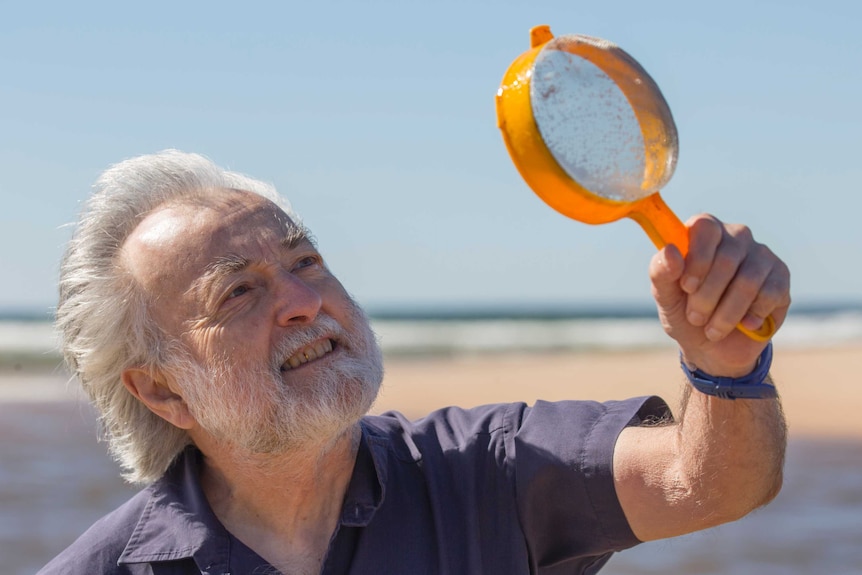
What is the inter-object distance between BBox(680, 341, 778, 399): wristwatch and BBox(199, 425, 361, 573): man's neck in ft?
2.80

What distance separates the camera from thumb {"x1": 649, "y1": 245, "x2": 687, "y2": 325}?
53.3 inches

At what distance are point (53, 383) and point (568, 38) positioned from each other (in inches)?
520

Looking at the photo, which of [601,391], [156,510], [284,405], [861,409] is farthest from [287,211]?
[601,391]

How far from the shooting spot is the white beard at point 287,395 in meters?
1.99

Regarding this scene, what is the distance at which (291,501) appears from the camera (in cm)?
209

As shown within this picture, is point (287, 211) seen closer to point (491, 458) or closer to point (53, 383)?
point (491, 458)

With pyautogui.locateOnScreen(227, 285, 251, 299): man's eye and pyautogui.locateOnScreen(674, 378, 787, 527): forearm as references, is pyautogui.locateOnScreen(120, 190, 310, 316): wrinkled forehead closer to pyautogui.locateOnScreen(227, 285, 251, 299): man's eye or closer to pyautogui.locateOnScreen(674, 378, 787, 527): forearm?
pyautogui.locateOnScreen(227, 285, 251, 299): man's eye

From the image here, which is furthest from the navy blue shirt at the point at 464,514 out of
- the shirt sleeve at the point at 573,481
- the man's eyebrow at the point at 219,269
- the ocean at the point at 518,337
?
the ocean at the point at 518,337

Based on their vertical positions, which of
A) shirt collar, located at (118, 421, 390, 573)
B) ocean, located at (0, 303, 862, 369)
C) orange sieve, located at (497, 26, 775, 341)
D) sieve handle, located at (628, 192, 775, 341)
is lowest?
ocean, located at (0, 303, 862, 369)

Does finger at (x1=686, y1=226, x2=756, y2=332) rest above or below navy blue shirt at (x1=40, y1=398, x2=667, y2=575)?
above

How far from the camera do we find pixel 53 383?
13234 mm

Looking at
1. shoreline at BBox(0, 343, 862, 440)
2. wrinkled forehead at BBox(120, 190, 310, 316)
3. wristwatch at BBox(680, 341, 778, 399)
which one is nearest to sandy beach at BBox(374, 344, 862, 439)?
shoreline at BBox(0, 343, 862, 440)

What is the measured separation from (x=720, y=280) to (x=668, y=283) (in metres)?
0.07

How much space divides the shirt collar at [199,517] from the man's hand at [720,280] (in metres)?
0.90
